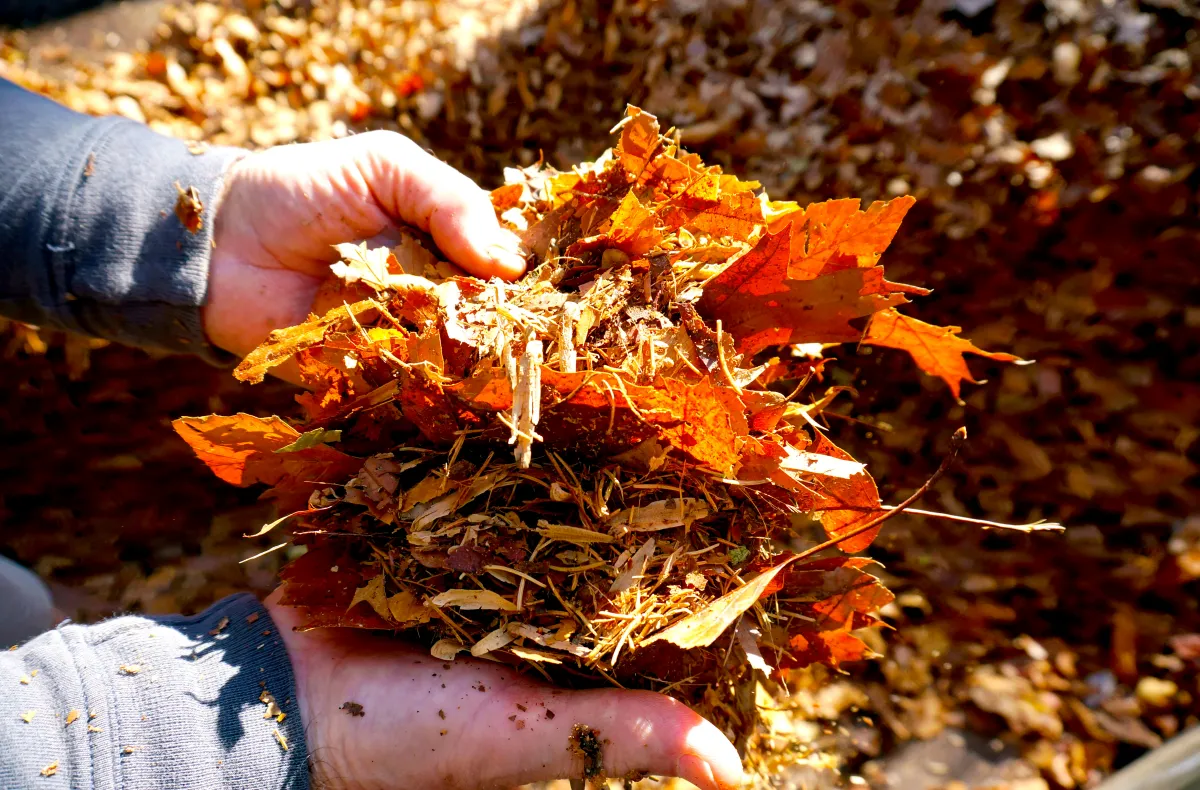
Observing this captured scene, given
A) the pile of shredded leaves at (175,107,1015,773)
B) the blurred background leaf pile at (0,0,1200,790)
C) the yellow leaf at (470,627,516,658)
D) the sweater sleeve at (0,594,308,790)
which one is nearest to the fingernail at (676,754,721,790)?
the pile of shredded leaves at (175,107,1015,773)

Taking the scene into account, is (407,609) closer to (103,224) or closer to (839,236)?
(839,236)

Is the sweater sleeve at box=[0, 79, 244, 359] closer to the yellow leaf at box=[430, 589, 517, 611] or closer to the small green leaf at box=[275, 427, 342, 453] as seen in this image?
the small green leaf at box=[275, 427, 342, 453]

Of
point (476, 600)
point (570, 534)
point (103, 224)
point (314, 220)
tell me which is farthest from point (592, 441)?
point (103, 224)

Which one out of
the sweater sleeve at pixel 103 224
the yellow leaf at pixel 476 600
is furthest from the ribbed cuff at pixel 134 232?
the yellow leaf at pixel 476 600

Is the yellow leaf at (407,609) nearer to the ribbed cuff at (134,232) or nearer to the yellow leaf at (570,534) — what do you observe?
the yellow leaf at (570,534)

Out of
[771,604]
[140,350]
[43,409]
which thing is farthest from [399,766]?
[43,409]

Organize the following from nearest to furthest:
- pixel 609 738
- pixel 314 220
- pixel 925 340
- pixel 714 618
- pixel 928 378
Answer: pixel 714 618
pixel 609 738
pixel 925 340
pixel 314 220
pixel 928 378

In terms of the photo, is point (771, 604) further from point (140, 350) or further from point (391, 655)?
point (140, 350)
